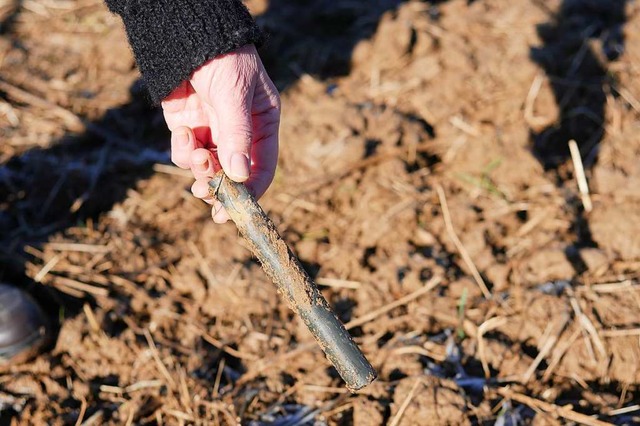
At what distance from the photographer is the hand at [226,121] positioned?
1.69 meters

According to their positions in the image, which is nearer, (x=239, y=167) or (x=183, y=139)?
(x=239, y=167)

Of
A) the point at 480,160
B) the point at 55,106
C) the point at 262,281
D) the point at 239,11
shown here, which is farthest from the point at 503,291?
the point at 55,106

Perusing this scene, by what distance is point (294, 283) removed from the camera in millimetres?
1633

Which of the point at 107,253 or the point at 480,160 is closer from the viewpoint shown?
the point at 107,253

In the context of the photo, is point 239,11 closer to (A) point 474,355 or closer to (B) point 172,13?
(B) point 172,13

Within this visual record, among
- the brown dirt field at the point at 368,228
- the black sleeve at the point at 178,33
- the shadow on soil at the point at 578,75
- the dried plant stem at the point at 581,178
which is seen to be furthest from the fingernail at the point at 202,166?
the dried plant stem at the point at 581,178

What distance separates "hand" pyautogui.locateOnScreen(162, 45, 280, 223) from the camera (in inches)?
66.5

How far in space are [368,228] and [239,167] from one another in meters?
1.23

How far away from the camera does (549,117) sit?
3238mm

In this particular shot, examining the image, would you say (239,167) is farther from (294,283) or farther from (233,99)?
(294,283)

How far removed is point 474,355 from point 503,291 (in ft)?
1.05

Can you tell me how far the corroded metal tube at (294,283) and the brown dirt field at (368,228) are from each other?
58 cm

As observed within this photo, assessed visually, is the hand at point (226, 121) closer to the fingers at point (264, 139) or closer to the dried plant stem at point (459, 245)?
the fingers at point (264, 139)

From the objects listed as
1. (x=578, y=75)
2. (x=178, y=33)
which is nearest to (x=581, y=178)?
(x=578, y=75)
